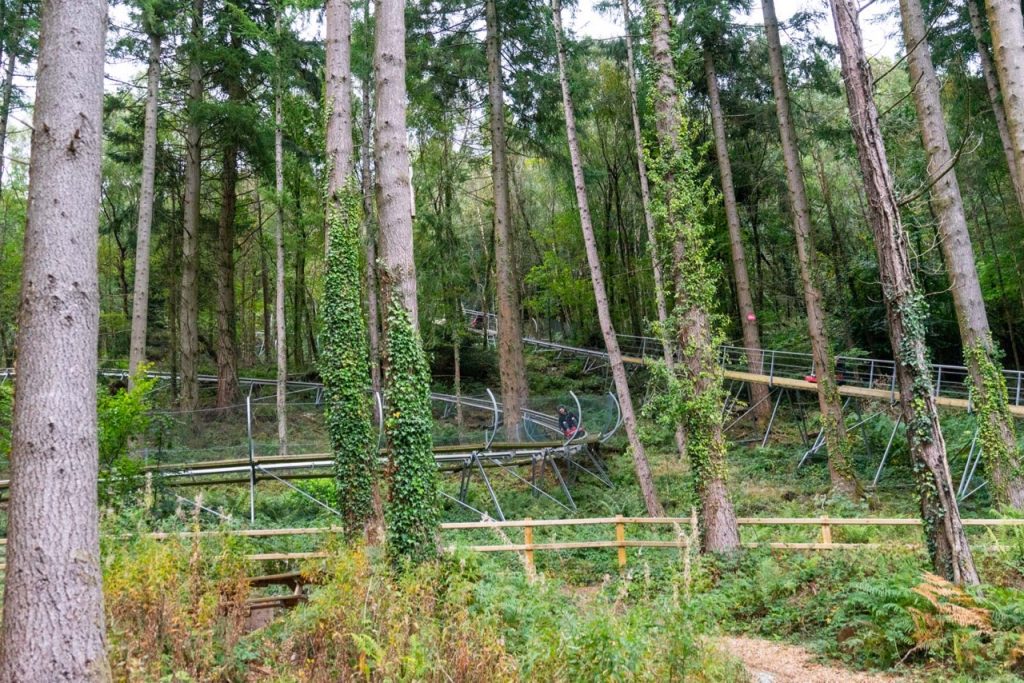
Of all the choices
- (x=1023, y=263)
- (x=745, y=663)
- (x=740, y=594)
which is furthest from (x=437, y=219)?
(x=1023, y=263)

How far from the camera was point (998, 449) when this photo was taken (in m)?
10.5

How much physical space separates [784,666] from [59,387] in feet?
21.5

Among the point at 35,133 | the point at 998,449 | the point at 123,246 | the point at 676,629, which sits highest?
the point at 123,246

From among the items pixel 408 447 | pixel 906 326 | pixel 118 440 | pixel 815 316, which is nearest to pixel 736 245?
pixel 815 316

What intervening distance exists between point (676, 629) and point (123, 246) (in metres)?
25.7

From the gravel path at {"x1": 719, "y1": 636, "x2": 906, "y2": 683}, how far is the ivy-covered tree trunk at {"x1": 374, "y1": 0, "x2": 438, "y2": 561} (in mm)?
3235

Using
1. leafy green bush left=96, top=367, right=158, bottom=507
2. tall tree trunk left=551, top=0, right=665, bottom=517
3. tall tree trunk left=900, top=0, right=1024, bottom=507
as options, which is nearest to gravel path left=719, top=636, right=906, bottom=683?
tall tree trunk left=551, top=0, right=665, bottom=517

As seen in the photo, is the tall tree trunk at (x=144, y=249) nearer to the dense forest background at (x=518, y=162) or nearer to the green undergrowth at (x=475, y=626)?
the dense forest background at (x=518, y=162)

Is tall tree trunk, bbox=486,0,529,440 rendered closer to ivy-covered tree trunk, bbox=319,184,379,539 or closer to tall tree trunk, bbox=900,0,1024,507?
ivy-covered tree trunk, bbox=319,184,379,539

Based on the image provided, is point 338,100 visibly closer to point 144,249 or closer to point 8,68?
point 144,249

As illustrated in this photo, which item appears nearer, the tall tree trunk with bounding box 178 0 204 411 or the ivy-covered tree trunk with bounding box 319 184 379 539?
the ivy-covered tree trunk with bounding box 319 184 379 539

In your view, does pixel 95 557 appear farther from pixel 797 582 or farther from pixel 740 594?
pixel 797 582

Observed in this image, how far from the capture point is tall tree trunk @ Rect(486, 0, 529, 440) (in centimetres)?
1605

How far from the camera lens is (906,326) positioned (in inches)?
264
